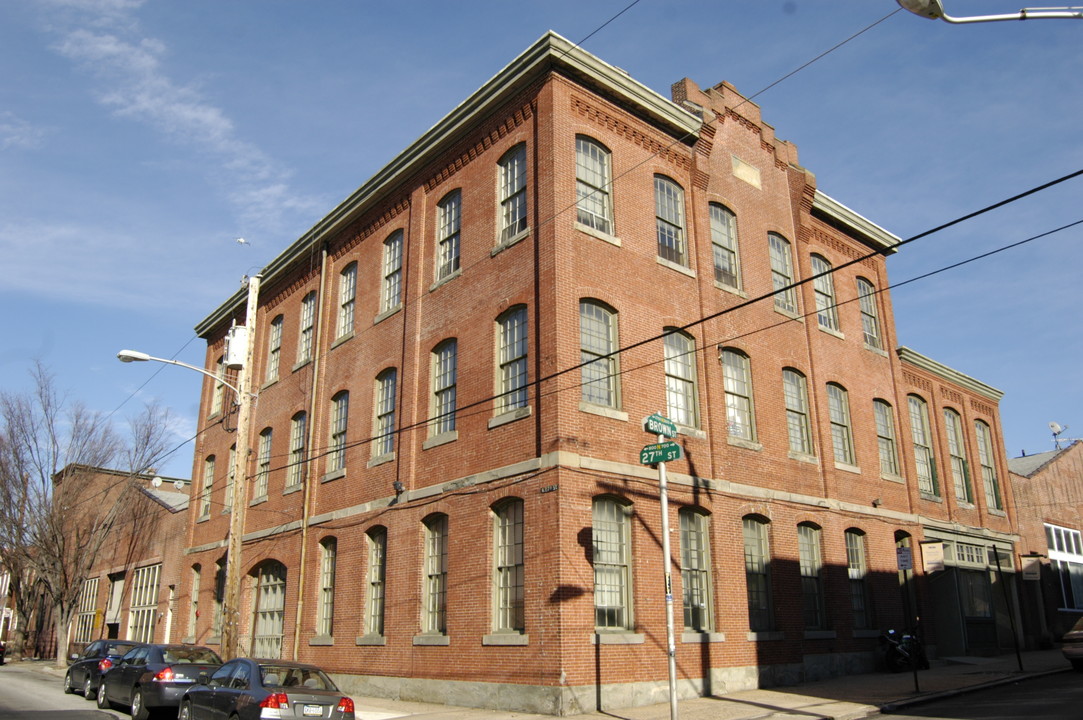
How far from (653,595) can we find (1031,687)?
8171 mm

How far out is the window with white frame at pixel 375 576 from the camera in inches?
A: 819

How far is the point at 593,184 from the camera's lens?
63.0ft

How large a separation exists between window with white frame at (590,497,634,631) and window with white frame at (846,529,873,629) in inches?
335

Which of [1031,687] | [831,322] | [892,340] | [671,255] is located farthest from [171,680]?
[892,340]

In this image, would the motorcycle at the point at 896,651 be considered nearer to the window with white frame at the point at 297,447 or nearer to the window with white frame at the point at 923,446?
the window with white frame at the point at 923,446

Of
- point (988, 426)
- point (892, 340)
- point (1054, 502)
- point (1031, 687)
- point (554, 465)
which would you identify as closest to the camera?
point (554, 465)

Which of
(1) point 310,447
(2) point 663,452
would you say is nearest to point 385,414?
(1) point 310,447

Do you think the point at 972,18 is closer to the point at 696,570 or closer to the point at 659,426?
the point at 659,426

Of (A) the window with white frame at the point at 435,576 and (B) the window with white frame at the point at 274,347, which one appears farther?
(B) the window with white frame at the point at 274,347

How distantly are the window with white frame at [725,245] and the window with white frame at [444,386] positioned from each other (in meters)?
7.04

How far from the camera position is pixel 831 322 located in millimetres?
25578

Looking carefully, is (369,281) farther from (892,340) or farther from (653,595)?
(892,340)

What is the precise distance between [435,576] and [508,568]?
2.74m

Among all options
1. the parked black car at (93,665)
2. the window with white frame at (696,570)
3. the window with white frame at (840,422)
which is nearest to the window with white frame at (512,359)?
the window with white frame at (696,570)
